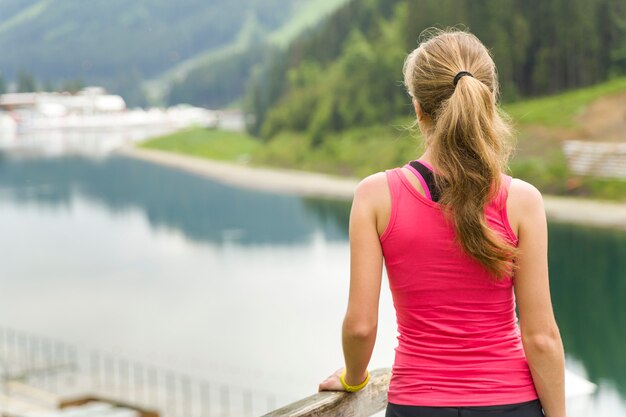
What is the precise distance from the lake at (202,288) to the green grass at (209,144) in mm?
1317

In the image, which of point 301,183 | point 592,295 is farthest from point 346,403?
point 301,183

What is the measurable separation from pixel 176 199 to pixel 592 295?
17.0 meters

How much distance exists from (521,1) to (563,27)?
62.6 inches

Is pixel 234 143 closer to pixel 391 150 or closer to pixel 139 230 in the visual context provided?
pixel 139 230

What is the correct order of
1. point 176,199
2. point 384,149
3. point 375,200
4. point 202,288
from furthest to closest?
point 176,199, point 384,149, point 202,288, point 375,200

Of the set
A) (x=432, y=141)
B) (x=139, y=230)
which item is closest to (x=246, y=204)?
(x=139, y=230)

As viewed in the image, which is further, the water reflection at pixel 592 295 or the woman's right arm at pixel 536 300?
the water reflection at pixel 592 295

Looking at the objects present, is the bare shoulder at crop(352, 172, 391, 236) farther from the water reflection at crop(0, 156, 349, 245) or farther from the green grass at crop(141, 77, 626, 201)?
the water reflection at crop(0, 156, 349, 245)

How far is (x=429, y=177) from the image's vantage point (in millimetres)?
847

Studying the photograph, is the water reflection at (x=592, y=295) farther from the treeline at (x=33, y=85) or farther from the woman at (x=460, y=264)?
the treeline at (x=33, y=85)

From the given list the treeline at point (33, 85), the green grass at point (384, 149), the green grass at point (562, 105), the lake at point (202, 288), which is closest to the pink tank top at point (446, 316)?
the lake at point (202, 288)

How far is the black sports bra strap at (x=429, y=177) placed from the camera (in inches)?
32.9

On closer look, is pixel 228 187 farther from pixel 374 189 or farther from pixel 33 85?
pixel 374 189

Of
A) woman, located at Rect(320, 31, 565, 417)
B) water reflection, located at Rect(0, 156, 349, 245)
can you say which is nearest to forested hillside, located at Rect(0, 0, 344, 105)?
water reflection, located at Rect(0, 156, 349, 245)
